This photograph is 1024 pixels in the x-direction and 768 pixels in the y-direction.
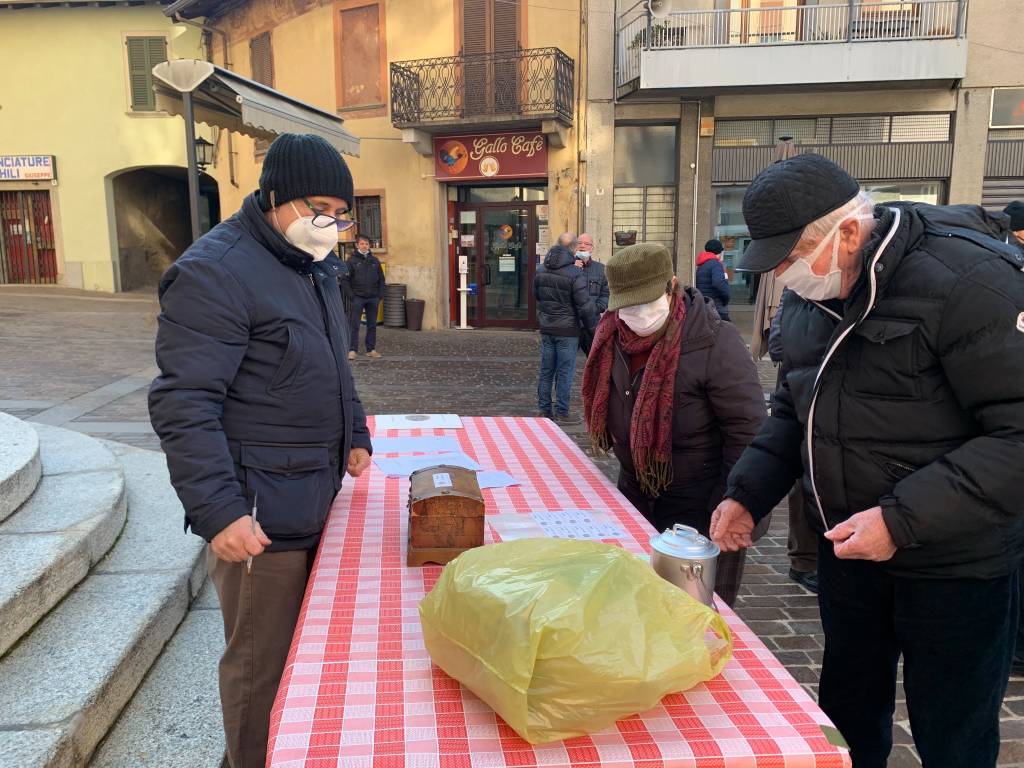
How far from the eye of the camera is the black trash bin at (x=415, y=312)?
52.6ft

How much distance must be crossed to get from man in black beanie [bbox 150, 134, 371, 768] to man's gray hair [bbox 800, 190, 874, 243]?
1.28m

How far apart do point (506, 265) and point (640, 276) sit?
1349 cm

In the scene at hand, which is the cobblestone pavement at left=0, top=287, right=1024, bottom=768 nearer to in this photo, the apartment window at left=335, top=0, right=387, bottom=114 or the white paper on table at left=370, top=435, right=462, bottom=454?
the white paper on table at left=370, top=435, right=462, bottom=454

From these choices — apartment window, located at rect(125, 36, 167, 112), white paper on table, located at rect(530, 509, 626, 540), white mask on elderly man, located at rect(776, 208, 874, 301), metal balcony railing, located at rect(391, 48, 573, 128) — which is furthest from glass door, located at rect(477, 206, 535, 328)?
white mask on elderly man, located at rect(776, 208, 874, 301)

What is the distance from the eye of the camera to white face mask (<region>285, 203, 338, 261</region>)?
220cm

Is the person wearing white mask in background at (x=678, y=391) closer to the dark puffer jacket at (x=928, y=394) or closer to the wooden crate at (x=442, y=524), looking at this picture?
the dark puffer jacket at (x=928, y=394)

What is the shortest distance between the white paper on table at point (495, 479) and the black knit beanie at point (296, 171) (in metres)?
1.13

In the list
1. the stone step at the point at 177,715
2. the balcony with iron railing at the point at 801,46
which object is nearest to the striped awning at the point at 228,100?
the stone step at the point at 177,715

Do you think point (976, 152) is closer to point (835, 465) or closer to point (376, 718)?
point (835, 465)

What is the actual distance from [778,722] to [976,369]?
853mm

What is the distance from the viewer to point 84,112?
1970 cm

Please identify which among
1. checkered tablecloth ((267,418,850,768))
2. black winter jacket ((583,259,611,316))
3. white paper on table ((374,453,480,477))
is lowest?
checkered tablecloth ((267,418,850,768))

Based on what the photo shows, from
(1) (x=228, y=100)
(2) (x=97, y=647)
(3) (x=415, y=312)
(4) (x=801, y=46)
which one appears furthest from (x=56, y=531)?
(4) (x=801, y=46)

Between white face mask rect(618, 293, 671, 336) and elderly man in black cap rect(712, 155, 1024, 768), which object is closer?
elderly man in black cap rect(712, 155, 1024, 768)
